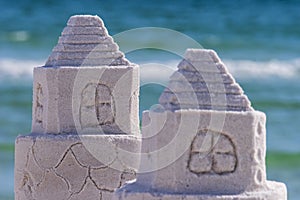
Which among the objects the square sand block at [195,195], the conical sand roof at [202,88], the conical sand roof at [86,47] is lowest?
the square sand block at [195,195]

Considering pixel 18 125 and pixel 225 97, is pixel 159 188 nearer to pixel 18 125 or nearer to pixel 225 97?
pixel 225 97

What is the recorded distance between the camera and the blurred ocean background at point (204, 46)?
71.7 feet

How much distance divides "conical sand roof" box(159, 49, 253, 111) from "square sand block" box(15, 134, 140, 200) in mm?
1646

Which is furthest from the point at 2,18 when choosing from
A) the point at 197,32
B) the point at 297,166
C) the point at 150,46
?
the point at 297,166

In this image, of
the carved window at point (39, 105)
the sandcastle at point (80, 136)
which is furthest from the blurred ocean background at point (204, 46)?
the sandcastle at point (80, 136)

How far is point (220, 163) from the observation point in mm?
6152

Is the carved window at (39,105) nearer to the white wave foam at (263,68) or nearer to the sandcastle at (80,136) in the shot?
the sandcastle at (80,136)

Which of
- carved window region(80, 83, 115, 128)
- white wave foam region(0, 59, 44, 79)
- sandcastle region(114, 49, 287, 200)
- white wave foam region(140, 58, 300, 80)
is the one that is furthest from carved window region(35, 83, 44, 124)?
white wave foam region(140, 58, 300, 80)

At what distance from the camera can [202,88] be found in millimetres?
6211

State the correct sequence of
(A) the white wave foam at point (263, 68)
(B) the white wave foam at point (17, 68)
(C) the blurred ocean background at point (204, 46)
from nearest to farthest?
1. (C) the blurred ocean background at point (204, 46)
2. (B) the white wave foam at point (17, 68)
3. (A) the white wave foam at point (263, 68)

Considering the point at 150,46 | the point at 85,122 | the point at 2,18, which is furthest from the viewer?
the point at 2,18

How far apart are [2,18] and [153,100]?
20.4m

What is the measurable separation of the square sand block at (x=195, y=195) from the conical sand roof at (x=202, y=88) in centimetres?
42

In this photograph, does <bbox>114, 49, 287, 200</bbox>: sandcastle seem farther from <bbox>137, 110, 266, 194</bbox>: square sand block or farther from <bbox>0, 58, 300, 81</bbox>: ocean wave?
<bbox>0, 58, 300, 81</bbox>: ocean wave
